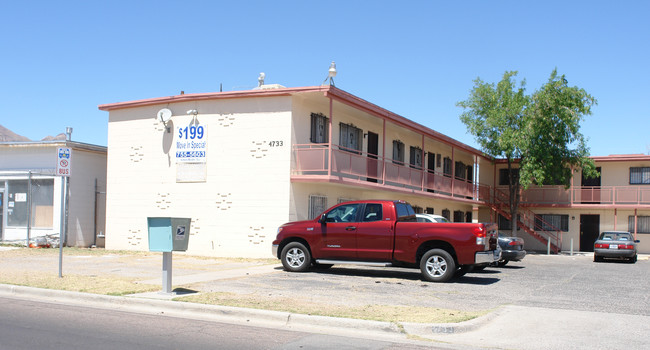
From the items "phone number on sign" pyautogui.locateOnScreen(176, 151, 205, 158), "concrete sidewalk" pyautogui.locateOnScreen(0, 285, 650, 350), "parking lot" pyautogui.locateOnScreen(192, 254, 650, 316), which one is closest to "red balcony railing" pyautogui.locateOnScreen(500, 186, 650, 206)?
"parking lot" pyautogui.locateOnScreen(192, 254, 650, 316)

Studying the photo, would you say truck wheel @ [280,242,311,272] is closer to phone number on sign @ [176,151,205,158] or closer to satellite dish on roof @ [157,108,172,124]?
phone number on sign @ [176,151,205,158]

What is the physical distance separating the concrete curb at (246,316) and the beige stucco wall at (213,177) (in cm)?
909

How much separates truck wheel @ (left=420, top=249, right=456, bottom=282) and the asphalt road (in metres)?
6.01

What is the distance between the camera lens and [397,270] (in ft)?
53.9

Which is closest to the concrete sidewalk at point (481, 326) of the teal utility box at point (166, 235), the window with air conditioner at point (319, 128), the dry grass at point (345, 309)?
the dry grass at point (345, 309)

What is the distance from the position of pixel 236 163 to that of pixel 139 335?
41.6 ft

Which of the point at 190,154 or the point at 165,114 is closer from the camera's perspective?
the point at 190,154

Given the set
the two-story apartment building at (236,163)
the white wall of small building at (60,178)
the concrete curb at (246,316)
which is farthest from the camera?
the white wall of small building at (60,178)

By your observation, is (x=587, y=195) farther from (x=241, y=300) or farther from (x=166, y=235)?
(x=166, y=235)

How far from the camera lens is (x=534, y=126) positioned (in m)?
32.3

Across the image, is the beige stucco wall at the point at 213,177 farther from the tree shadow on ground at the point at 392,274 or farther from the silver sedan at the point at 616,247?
the silver sedan at the point at 616,247

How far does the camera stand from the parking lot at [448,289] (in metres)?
10.7

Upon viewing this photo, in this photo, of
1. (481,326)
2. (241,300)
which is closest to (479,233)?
(481,326)

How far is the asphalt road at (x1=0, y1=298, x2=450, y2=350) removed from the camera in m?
7.15
